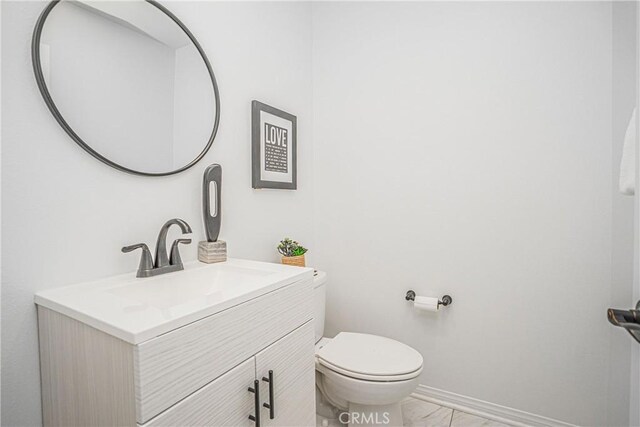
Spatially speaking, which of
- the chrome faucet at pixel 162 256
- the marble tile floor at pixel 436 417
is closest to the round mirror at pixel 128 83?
the chrome faucet at pixel 162 256

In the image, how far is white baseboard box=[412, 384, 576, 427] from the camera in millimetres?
1453

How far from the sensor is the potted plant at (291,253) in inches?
59.6

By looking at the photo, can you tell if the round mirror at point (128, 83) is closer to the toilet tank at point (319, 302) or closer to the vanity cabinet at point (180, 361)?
the vanity cabinet at point (180, 361)

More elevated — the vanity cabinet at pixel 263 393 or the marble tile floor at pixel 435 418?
the vanity cabinet at pixel 263 393

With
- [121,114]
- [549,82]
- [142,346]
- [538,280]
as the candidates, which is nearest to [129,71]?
[121,114]

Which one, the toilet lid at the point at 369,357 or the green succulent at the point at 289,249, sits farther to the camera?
the green succulent at the point at 289,249

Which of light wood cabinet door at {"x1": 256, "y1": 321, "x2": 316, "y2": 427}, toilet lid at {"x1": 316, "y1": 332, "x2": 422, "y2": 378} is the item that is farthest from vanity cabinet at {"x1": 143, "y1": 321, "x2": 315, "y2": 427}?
toilet lid at {"x1": 316, "y1": 332, "x2": 422, "y2": 378}

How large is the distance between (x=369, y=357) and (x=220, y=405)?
2.70 ft

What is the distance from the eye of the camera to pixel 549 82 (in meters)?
1.39

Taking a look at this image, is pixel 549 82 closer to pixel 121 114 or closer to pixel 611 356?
pixel 611 356

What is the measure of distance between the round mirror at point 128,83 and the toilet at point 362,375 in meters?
0.92

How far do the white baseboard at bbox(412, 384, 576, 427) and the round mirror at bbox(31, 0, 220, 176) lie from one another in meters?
1.72

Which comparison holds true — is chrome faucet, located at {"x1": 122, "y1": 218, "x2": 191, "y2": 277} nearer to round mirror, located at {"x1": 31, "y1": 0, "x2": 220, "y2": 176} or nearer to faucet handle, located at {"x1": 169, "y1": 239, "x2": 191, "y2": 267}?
faucet handle, located at {"x1": 169, "y1": 239, "x2": 191, "y2": 267}

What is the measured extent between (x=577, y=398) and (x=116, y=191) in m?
2.08
